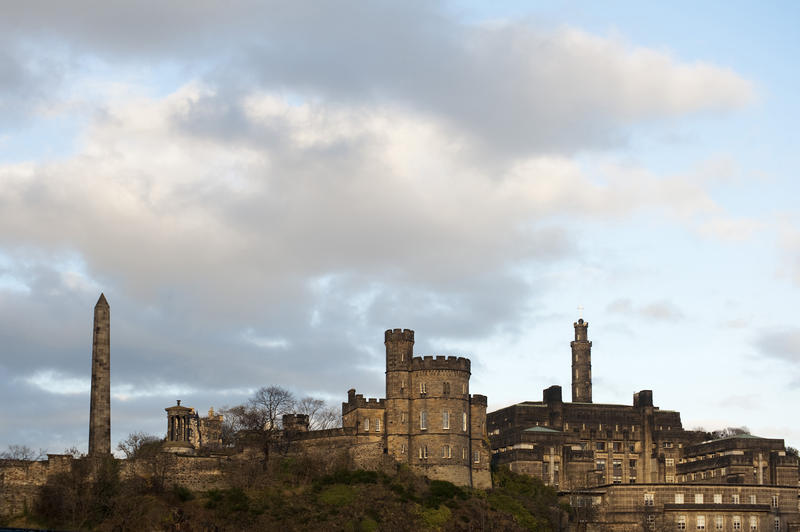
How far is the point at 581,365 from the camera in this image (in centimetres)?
18500

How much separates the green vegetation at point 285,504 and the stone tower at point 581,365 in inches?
2003

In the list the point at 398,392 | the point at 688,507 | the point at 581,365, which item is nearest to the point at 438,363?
the point at 398,392

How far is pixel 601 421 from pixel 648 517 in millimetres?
25950

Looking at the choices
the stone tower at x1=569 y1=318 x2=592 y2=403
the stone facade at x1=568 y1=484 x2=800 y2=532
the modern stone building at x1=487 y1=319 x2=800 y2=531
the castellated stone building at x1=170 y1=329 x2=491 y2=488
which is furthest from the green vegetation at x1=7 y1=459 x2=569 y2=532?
the stone tower at x1=569 y1=318 x2=592 y2=403

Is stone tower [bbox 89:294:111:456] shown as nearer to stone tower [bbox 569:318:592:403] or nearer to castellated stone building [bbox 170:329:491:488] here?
castellated stone building [bbox 170:329:491:488]

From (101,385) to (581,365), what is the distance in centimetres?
8094

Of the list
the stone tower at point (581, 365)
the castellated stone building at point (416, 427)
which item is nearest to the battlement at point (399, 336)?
the castellated stone building at point (416, 427)

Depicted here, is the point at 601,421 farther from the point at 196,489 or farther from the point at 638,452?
the point at 196,489

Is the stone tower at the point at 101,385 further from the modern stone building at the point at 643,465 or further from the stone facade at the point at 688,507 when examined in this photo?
the stone facade at the point at 688,507

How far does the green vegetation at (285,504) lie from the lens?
117 m

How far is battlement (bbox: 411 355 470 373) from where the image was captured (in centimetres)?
13475

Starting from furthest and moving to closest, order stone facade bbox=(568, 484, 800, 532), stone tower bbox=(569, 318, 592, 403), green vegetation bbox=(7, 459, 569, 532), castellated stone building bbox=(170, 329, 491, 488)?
1. stone tower bbox=(569, 318, 592, 403)
2. stone facade bbox=(568, 484, 800, 532)
3. castellated stone building bbox=(170, 329, 491, 488)
4. green vegetation bbox=(7, 459, 569, 532)

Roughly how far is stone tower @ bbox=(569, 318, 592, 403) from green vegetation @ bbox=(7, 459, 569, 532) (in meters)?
50.9

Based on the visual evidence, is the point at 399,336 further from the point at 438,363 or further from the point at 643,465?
the point at 643,465
